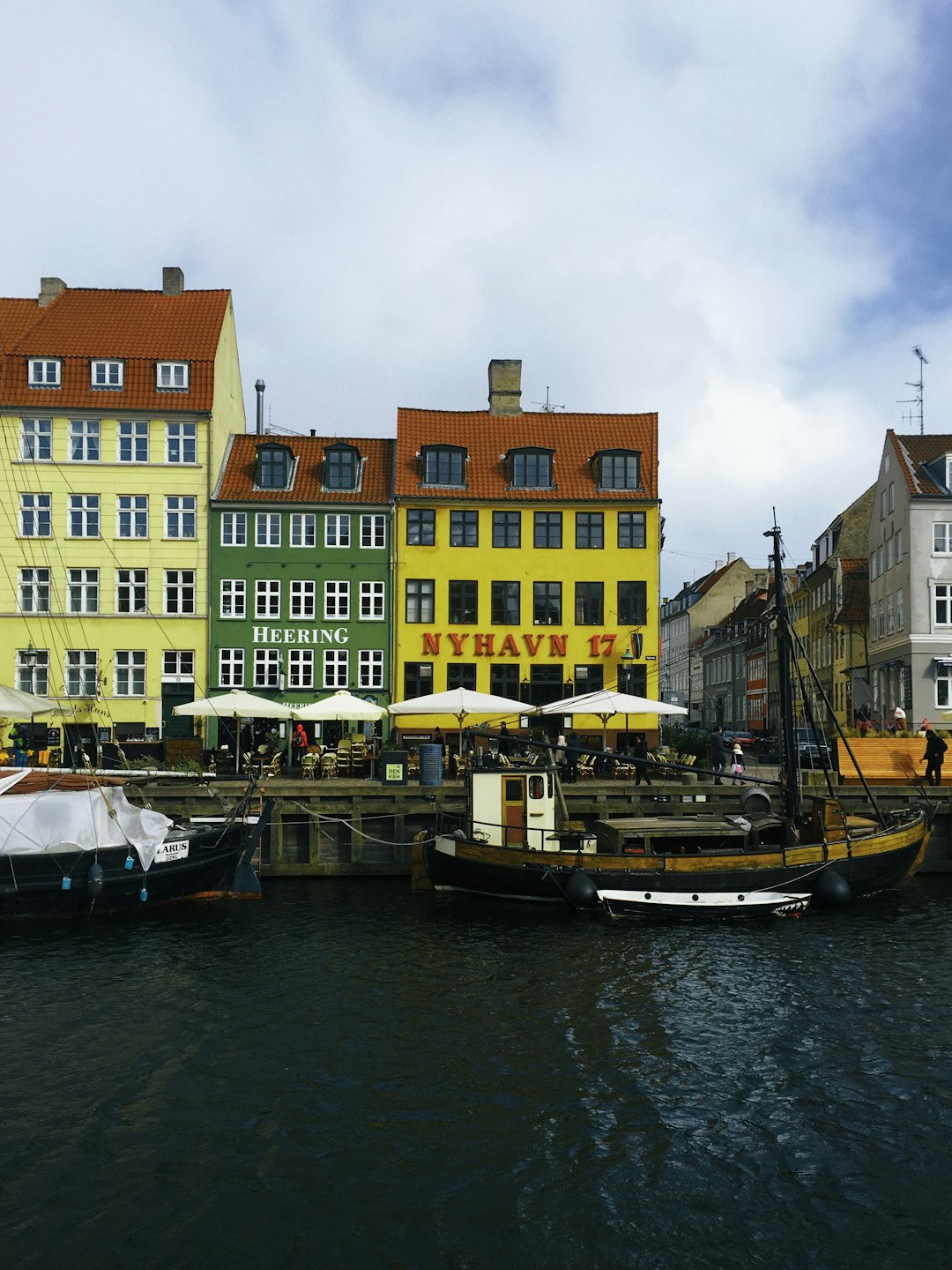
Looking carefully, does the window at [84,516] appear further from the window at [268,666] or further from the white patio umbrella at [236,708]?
the white patio umbrella at [236,708]

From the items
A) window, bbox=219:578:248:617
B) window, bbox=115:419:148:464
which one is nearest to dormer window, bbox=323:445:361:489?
window, bbox=219:578:248:617

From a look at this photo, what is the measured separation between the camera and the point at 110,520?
1906 inches

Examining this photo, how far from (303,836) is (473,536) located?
2063 centimetres

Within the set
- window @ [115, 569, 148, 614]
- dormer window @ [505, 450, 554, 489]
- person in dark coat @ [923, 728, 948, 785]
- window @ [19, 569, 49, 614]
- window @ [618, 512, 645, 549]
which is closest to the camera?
person in dark coat @ [923, 728, 948, 785]

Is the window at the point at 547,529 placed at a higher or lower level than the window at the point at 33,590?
higher

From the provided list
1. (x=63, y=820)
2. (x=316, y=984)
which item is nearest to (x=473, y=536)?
(x=63, y=820)

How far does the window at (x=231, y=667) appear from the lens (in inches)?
1893

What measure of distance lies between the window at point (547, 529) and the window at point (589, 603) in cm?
211

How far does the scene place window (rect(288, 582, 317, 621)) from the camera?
48.6 m

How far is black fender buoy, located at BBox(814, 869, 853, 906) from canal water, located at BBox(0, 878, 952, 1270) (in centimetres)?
197

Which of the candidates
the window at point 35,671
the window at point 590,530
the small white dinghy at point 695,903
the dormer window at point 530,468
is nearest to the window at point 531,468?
the dormer window at point 530,468

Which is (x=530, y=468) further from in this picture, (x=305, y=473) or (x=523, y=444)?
(x=305, y=473)

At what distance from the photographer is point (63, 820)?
84.0ft

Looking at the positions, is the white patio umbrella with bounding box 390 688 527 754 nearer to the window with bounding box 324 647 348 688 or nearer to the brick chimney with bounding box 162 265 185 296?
the window with bounding box 324 647 348 688
